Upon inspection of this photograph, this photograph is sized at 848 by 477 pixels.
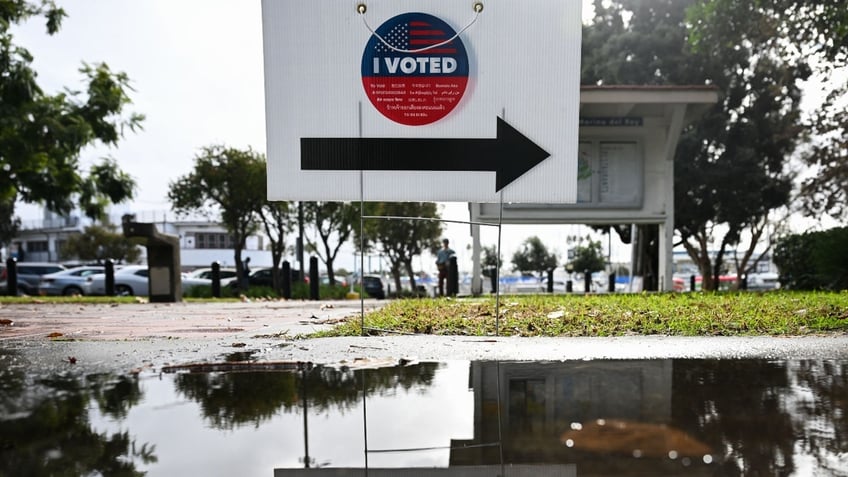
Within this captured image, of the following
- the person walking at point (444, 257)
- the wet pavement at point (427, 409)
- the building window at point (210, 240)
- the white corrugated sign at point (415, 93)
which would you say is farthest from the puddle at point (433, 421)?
the building window at point (210, 240)

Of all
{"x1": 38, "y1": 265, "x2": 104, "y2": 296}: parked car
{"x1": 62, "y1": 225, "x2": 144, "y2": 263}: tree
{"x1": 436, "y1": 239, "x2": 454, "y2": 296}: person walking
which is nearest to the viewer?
{"x1": 436, "y1": 239, "x2": 454, "y2": 296}: person walking

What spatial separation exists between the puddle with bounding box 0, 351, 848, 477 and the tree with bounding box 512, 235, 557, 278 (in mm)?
66542

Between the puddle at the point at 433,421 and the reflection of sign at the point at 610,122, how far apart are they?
12.1m

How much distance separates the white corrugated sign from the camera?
5.58 metres

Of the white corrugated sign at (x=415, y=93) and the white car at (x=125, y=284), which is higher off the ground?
the white corrugated sign at (x=415, y=93)

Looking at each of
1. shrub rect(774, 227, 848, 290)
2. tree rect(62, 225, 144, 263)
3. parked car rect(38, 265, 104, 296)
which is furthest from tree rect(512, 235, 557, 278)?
shrub rect(774, 227, 848, 290)

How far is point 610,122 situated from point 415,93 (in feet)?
36.5

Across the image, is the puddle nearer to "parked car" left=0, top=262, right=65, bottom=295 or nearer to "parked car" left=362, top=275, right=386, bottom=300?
"parked car" left=362, top=275, right=386, bottom=300

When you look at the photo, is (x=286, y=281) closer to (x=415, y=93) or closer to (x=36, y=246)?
(x=415, y=93)

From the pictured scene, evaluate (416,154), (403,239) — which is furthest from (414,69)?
(403,239)

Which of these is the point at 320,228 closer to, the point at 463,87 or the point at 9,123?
the point at 9,123

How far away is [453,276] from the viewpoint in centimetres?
1686

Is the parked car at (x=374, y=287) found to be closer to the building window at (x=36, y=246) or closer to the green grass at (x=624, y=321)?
the green grass at (x=624, y=321)

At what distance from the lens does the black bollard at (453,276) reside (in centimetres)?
1670
